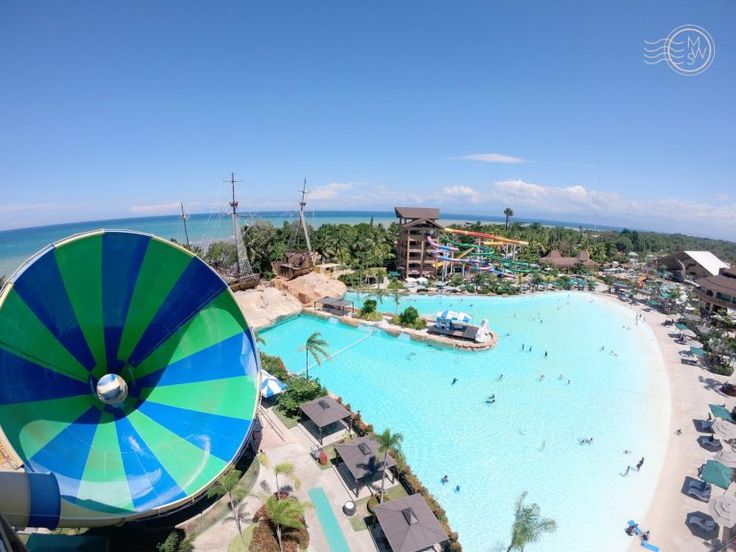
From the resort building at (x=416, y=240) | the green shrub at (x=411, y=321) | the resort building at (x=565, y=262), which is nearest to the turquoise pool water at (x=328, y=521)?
the green shrub at (x=411, y=321)

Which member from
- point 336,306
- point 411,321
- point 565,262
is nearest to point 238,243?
point 336,306

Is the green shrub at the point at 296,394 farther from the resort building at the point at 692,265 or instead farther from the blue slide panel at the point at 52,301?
the resort building at the point at 692,265

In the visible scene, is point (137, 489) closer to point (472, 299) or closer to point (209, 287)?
point (209, 287)

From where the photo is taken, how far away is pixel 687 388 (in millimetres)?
30750

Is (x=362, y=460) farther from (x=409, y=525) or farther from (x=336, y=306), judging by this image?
(x=336, y=306)

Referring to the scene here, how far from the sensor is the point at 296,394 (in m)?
24.6

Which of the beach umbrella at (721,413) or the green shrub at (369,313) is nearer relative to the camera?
the beach umbrella at (721,413)

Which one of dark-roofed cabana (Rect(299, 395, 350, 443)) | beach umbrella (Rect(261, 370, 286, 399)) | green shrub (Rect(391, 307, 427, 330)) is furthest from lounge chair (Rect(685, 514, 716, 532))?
green shrub (Rect(391, 307, 427, 330))

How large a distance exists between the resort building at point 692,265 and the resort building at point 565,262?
13.8 m

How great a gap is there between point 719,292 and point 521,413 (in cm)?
4150

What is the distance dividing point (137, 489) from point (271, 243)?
5382 cm

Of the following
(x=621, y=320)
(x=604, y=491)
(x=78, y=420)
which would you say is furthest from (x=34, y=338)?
(x=621, y=320)

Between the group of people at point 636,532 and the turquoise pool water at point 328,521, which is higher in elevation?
the turquoise pool water at point 328,521

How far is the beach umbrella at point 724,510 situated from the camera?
16047mm
